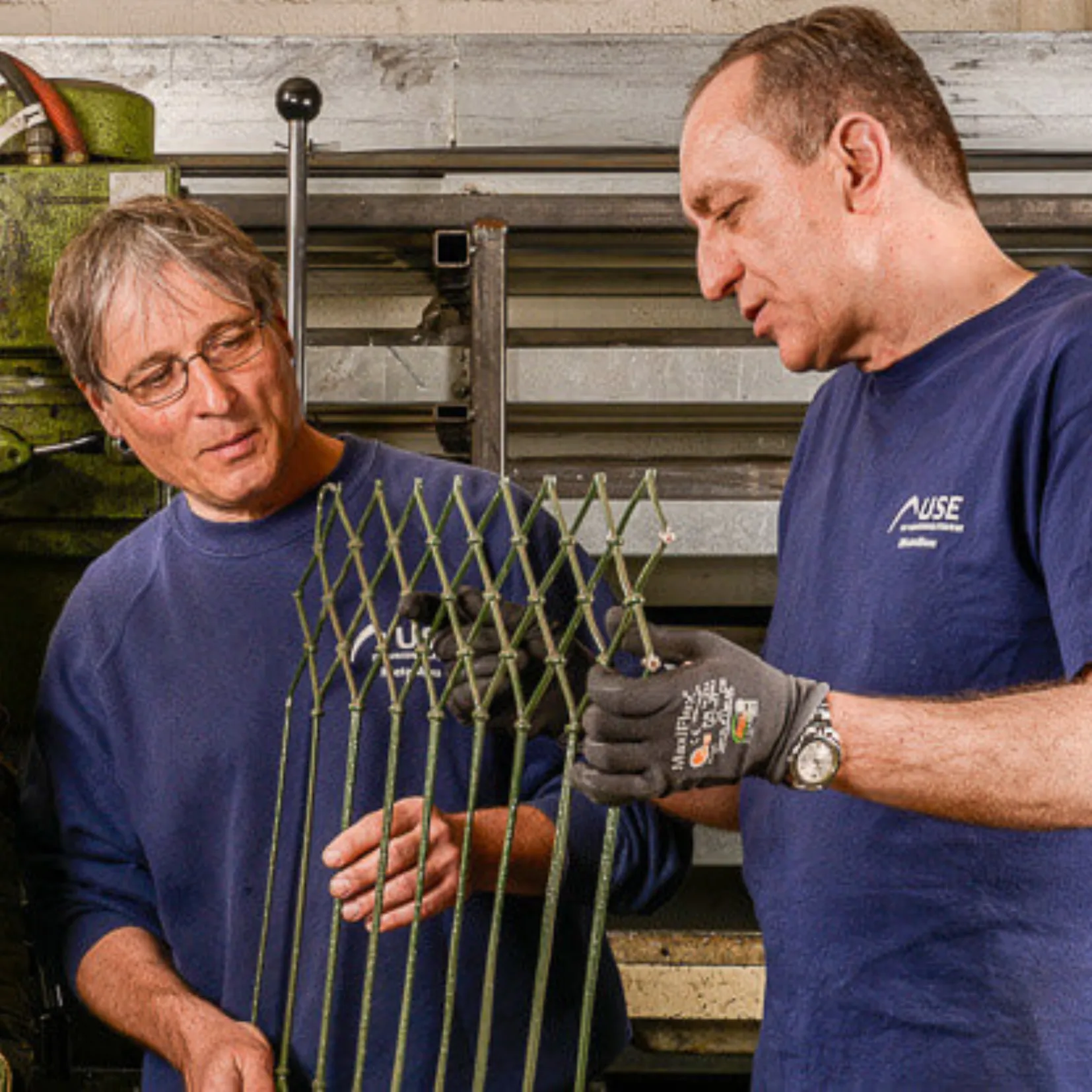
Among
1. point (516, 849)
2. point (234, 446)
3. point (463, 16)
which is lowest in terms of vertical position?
point (516, 849)

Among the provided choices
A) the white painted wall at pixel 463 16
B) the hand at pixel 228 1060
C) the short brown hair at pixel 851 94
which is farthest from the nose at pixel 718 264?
the white painted wall at pixel 463 16

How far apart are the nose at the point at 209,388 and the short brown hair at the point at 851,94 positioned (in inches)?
23.0

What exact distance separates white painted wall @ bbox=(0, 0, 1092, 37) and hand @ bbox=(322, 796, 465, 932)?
8.59 feet

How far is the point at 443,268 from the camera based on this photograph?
9.07 feet

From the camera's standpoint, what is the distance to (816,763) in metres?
1.15

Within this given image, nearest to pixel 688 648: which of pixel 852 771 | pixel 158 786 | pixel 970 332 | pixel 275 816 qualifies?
pixel 852 771

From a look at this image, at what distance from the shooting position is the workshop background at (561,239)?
276 cm

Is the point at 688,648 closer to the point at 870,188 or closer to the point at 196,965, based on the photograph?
the point at 870,188

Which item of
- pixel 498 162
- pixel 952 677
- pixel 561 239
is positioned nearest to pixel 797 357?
pixel 952 677

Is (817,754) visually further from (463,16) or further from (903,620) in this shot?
(463,16)

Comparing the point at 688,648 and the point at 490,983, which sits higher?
the point at 688,648

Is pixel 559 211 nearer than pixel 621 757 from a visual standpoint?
No

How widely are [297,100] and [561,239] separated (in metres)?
0.61

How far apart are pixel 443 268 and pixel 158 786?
4.35 ft
